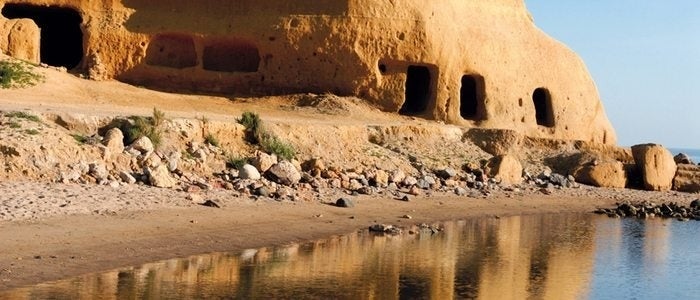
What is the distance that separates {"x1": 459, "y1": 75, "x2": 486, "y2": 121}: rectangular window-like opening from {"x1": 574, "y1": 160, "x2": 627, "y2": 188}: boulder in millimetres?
3434

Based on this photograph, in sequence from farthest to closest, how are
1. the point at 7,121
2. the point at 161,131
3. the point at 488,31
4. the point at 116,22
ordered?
the point at 488,31
the point at 116,22
the point at 161,131
the point at 7,121

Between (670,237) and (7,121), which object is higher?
(7,121)

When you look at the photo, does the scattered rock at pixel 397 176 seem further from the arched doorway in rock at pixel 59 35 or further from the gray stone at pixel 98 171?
the arched doorway in rock at pixel 59 35

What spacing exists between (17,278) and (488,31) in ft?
68.2

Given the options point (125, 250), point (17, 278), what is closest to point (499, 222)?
point (125, 250)

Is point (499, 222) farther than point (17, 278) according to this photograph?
Yes

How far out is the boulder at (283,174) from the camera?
20156mm

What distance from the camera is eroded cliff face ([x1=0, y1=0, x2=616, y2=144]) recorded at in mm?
28250

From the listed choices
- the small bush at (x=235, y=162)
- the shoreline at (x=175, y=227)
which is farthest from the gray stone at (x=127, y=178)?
the small bush at (x=235, y=162)

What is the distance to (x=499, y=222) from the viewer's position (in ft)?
68.6

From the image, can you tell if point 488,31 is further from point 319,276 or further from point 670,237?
point 319,276

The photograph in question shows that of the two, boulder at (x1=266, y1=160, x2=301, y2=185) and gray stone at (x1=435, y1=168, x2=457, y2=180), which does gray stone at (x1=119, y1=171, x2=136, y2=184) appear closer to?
boulder at (x1=266, y1=160, x2=301, y2=185)

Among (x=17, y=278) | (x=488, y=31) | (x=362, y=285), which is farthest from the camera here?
(x=488, y=31)

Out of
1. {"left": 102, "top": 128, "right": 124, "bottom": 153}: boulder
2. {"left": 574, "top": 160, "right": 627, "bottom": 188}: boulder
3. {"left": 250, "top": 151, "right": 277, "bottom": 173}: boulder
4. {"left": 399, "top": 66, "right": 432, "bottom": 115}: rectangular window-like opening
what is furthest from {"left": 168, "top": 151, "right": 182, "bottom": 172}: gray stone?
{"left": 574, "top": 160, "right": 627, "bottom": 188}: boulder
